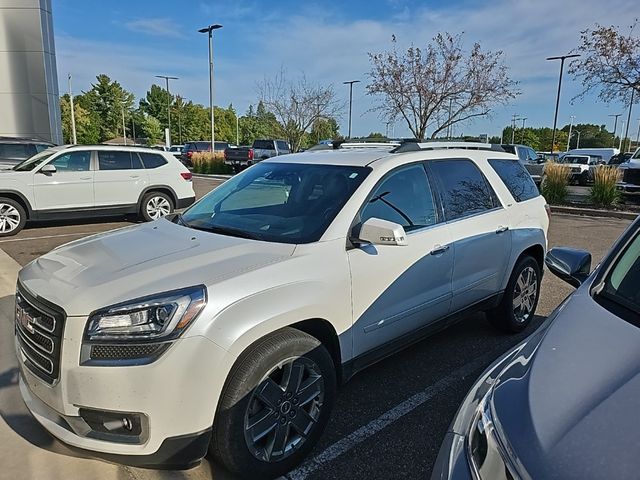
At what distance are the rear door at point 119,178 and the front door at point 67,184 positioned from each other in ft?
0.69

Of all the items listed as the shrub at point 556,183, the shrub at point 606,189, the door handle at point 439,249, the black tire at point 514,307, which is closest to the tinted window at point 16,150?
the door handle at point 439,249

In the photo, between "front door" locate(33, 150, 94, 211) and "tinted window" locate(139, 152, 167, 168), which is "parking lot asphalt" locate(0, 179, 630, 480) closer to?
"front door" locate(33, 150, 94, 211)

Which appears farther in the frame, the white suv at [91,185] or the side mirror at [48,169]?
the side mirror at [48,169]

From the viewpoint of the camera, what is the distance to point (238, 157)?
26062mm

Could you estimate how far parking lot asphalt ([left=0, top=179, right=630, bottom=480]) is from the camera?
2.59 meters

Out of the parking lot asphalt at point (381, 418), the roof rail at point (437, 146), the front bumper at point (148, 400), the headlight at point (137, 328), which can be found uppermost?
the roof rail at point (437, 146)

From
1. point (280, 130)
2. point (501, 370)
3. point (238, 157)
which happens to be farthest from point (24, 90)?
point (501, 370)

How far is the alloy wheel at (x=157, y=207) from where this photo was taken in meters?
10.6

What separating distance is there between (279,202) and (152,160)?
8286 mm

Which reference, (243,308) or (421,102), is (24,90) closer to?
(421,102)

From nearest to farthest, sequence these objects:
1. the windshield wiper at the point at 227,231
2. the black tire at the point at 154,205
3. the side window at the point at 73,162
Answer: the windshield wiper at the point at 227,231, the side window at the point at 73,162, the black tire at the point at 154,205

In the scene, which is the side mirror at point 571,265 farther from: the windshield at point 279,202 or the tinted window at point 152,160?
the tinted window at point 152,160

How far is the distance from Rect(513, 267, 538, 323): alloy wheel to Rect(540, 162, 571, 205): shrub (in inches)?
431

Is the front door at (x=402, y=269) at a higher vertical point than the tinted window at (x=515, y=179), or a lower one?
lower
